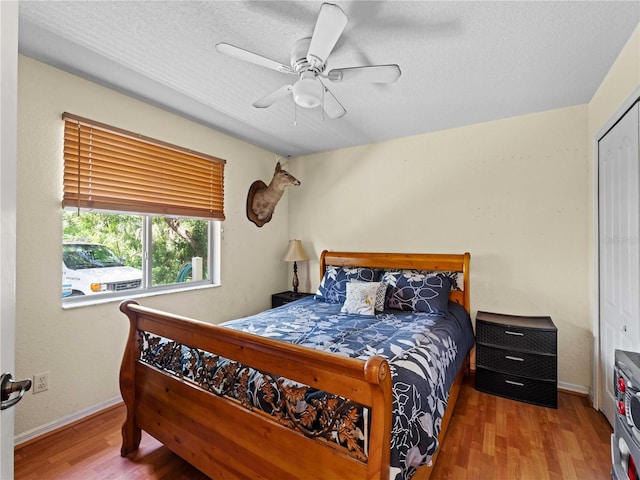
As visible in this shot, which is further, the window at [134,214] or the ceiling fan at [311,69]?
the window at [134,214]

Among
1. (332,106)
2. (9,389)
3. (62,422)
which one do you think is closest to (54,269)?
(62,422)

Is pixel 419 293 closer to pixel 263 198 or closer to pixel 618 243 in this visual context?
pixel 618 243

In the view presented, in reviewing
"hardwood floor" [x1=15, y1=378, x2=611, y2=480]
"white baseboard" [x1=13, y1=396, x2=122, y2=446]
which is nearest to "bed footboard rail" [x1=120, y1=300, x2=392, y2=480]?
"hardwood floor" [x1=15, y1=378, x2=611, y2=480]

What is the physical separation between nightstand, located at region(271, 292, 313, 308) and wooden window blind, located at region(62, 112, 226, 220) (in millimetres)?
1231

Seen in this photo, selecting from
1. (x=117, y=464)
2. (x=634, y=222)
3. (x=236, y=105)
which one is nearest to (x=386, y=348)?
(x=634, y=222)

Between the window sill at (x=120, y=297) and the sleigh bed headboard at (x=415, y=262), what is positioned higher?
the sleigh bed headboard at (x=415, y=262)

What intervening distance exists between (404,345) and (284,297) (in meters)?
2.17

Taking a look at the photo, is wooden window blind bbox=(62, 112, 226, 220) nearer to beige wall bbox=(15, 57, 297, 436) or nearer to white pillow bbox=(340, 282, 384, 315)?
beige wall bbox=(15, 57, 297, 436)

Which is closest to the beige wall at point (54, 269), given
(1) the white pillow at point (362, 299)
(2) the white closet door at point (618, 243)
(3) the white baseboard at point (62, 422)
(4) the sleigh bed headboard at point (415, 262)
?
(3) the white baseboard at point (62, 422)

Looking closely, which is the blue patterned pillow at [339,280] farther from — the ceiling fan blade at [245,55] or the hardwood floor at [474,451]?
the ceiling fan blade at [245,55]

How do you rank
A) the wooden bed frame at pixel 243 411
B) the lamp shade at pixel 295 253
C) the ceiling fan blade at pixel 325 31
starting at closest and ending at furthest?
the wooden bed frame at pixel 243 411 → the ceiling fan blade at pixel 325 31 → the lamp shade at pixel 295 253

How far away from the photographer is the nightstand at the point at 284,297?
12.4 ft

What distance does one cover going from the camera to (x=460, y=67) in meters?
2.08

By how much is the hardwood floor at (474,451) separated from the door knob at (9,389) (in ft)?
4.76
